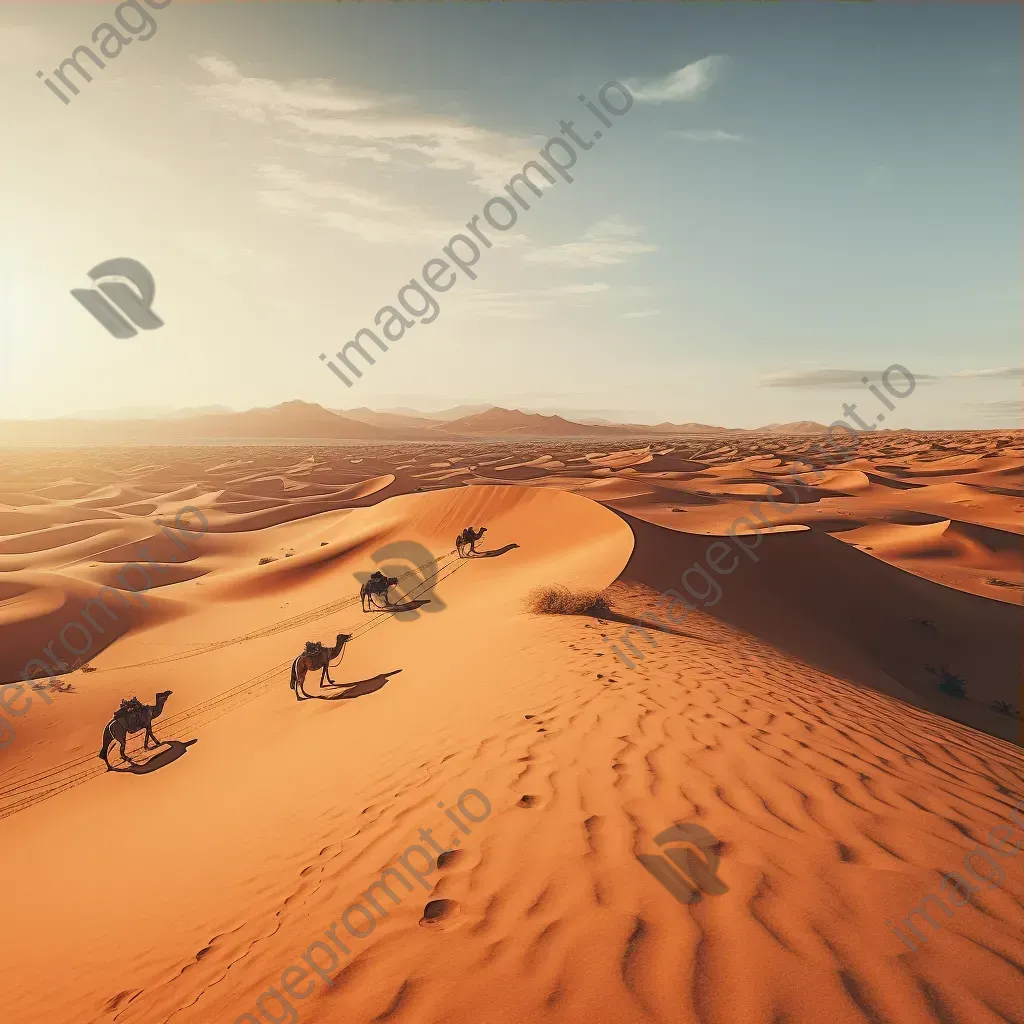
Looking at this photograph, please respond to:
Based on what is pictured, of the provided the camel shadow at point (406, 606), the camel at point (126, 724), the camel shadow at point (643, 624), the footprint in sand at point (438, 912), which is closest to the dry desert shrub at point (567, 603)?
the camel shadow at point (643, 624)

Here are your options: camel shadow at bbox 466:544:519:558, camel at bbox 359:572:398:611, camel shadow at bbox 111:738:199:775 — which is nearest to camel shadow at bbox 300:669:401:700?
camel shadow at bbox 111:738:199:775

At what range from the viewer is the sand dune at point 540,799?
2.55m

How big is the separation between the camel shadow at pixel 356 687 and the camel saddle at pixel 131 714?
2394mm

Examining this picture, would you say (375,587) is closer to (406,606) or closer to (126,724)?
(406,606)

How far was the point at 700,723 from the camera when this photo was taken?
17.9ft

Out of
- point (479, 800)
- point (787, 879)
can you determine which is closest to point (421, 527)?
point (479, 800)

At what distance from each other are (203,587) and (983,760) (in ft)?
70.7

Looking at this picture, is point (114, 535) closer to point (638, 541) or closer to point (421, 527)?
point (421, 527)

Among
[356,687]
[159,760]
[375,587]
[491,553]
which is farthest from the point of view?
[491,553]

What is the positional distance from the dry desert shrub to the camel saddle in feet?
22.8

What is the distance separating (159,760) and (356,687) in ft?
9.90

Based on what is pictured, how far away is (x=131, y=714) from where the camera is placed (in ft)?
26.8

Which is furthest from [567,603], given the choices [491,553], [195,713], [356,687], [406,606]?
[491,553]

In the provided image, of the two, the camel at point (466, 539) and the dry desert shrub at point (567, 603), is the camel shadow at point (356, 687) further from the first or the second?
the camel at point (466, 539)
